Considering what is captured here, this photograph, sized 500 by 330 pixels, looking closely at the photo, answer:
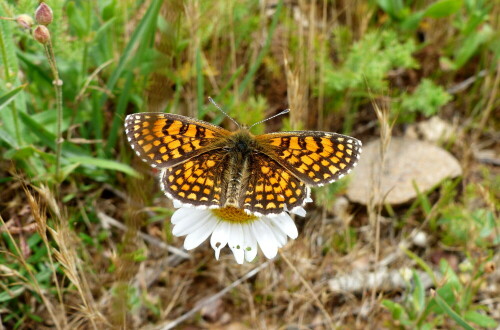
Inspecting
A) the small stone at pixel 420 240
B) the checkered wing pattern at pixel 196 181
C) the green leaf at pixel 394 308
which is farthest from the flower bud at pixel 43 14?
the small stone at pixel 420 240

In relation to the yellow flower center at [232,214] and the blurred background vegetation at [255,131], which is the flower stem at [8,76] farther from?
the yellow flower center at [232,214]

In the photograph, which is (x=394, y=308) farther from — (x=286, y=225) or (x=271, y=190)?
(x=271, y=190)

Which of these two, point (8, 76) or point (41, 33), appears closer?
point (41, 33)

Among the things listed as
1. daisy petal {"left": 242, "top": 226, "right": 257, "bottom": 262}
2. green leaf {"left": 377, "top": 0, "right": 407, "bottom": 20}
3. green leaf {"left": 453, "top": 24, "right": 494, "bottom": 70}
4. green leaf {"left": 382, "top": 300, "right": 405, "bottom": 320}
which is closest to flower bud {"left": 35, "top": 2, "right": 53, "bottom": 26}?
daisy petal {"left": 242, "top": 226, "right": 257, "bottom": 262}

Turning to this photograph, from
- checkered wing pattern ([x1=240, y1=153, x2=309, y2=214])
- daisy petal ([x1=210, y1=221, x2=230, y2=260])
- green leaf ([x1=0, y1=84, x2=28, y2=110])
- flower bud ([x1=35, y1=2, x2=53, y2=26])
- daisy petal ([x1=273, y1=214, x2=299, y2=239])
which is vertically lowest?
daisy petal ([x1=210, y1=221, x2=230, y2=260])

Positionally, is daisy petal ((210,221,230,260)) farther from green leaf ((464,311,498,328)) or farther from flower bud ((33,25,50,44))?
green leaf ((464,311,498,328))

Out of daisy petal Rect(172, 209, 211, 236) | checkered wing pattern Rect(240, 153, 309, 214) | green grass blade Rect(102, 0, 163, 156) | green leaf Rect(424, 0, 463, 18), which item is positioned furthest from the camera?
green leaf Rect(424, 0, 463, 18)

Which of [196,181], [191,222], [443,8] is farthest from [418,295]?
[443,8]
